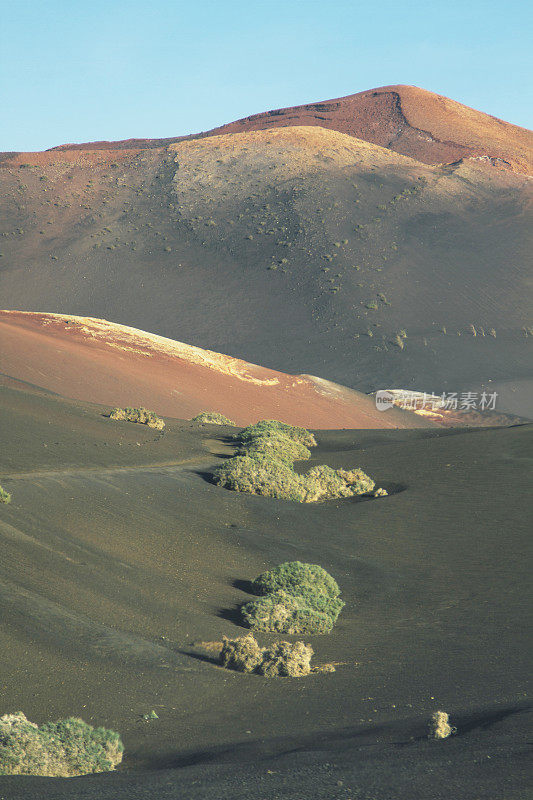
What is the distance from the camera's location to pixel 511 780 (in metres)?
4.27

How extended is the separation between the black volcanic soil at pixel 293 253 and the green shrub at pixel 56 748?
134 feet

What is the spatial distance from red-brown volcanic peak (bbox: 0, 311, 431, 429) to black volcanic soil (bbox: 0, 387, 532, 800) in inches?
415

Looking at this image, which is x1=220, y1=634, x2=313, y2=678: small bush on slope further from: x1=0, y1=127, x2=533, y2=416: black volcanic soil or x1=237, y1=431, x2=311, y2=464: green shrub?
x1=0, y1=127, x2=533, y2=416: black volcanic soil

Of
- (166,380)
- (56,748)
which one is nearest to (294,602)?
(56,748)

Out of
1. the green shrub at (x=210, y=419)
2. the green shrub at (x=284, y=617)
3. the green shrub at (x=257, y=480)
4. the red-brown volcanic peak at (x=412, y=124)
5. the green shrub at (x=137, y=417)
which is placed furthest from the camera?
the red-brown volcanic peak at (x=412, y=124)

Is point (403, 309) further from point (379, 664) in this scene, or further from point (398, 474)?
point (379, 664)

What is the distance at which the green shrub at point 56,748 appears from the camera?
16.2 feet

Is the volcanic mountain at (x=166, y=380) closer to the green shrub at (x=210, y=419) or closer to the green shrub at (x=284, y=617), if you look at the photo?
the green shrub at (x=210, y=419)

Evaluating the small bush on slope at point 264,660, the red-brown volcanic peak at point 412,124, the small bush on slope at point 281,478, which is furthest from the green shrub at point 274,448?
the red-brown volcanic peak at point 412,124

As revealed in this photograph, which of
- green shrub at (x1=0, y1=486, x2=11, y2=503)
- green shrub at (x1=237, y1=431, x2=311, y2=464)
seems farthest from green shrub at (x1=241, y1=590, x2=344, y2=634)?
green shrub at (x1=237, y1=431, x2=311, y2=464)

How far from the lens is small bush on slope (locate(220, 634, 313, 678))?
7.55 metres

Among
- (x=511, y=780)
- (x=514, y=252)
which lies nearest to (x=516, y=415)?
(x=514, y=252)

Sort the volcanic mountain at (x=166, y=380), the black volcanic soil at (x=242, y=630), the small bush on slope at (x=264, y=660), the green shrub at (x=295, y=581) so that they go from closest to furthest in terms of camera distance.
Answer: the black volcanic soil at (x=242, y=630), the small bush on slope at (x=264, y=660), the green shrub at (x=295, y=581), the volcanic mountain at (x=166, y=380)

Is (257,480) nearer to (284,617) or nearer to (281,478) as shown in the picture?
(281,478)
